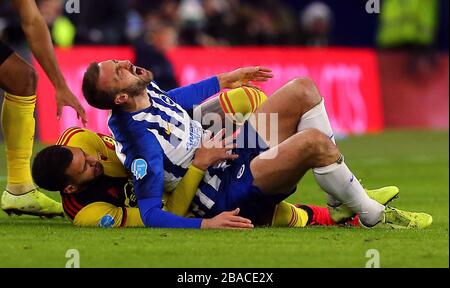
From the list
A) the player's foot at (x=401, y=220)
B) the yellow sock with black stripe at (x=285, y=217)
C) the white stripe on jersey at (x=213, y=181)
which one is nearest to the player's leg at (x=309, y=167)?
the player's foot at (x=401, y=220)

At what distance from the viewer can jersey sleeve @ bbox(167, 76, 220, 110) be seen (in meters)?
9.48

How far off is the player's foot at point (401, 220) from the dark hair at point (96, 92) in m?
2.16

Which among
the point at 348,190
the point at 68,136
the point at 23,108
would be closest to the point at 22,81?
the point at 23,108

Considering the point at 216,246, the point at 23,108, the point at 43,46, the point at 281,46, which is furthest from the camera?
the point at 281,46

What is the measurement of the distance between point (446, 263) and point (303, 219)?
7.11 feet

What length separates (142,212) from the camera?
8.57 meters

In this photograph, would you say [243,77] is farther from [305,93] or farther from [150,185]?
[150,185]

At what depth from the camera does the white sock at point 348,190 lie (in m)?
8.55

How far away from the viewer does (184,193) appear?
8.77m

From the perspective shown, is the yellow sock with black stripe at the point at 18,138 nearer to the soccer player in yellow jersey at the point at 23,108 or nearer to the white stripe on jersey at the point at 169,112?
the soccer player in yellow jersey at the point at 23,108

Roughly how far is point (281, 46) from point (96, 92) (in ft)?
49.4

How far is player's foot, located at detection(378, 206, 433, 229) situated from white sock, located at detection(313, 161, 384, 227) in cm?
9

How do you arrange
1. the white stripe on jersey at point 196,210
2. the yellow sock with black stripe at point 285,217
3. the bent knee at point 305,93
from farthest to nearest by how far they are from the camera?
the yellow sock with black stripe at point 285,217 < the white stripe on jersey at point 196,210 < the bent knee at point 305,93

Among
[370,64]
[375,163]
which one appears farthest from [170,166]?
[370,64]
